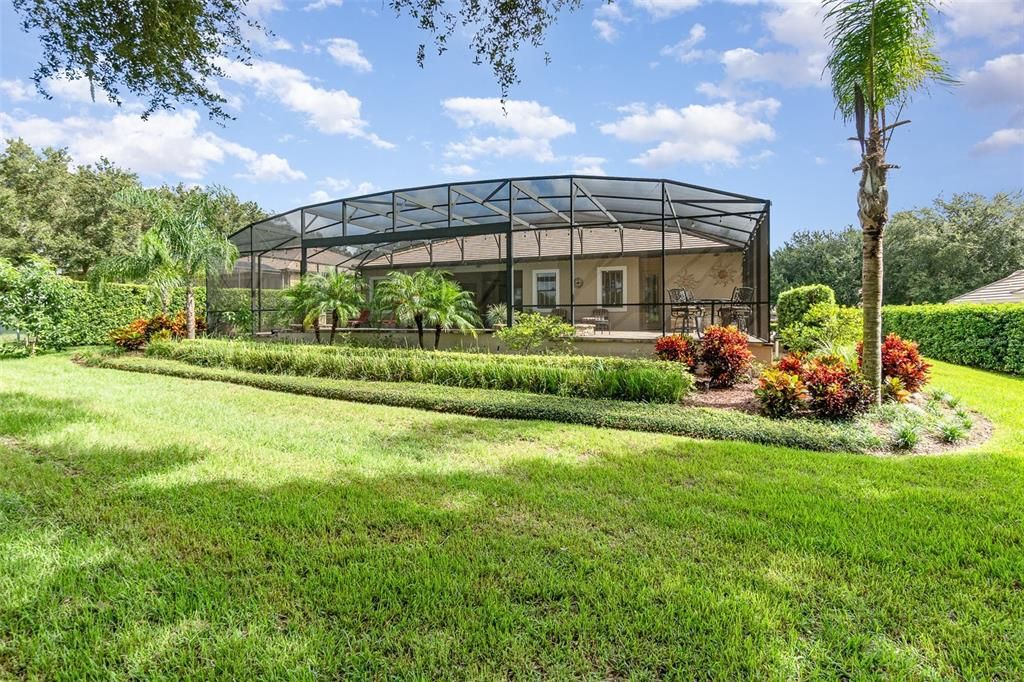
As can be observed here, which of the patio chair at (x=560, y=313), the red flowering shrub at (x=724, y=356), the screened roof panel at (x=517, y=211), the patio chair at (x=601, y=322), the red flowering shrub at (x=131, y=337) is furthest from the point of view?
the patio chair at (x=601, y=322)

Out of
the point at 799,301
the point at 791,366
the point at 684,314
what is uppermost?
the point at 799,301

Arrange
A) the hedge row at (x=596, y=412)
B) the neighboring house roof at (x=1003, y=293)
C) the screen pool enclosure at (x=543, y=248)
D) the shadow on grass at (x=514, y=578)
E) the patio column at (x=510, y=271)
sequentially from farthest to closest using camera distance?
the neighboring house roof at (x=1003, y=293) < the patio column at (x=510, y=271) < the screen pool enclosure at (x=543, y=248) < the hedge row at (x=596, y=412) < the shadow on grass at (x=514, y=578)

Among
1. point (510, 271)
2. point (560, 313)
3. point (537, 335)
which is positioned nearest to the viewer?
point (537, 335)

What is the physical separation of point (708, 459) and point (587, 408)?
6.55ft

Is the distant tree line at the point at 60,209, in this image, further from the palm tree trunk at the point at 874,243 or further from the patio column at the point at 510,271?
the palm tree trunk at the point at 874,243

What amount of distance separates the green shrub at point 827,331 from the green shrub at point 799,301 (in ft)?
5.83

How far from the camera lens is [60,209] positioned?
74.0ft

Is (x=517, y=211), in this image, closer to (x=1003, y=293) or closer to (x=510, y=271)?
(x=510, y=271)

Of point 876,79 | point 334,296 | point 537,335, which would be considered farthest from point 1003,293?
point 334,296

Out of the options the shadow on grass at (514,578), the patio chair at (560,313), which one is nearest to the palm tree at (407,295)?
the patio chair at (560,313)

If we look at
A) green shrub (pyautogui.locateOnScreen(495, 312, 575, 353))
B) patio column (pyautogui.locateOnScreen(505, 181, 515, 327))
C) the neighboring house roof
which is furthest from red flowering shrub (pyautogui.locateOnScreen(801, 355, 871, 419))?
the neighboring house roof

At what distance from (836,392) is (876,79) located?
4051 millimetres

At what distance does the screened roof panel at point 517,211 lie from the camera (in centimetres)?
1088

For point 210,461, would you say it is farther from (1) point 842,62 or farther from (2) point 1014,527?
(1) point 842,62
